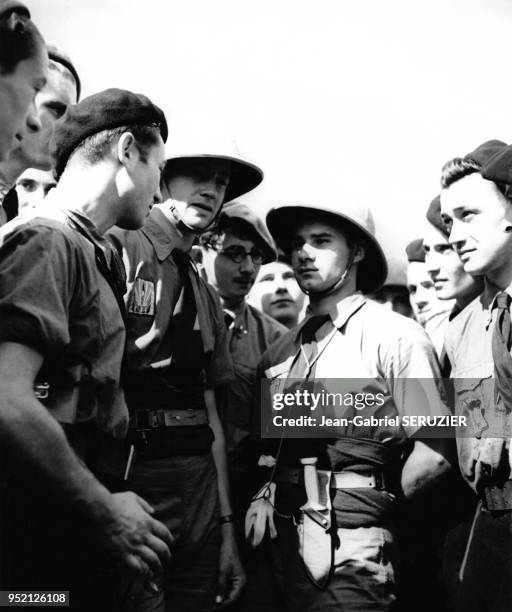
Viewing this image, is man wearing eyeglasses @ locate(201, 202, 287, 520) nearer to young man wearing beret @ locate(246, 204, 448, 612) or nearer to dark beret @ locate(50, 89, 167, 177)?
young man wearing beret @ locate(246, 204, 448, 612)

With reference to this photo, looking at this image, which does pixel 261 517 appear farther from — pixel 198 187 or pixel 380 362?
pixel 198 187

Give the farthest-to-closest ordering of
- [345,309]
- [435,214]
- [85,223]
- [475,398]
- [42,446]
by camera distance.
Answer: [435,214], [345,309], [475,398], [85,223], [42,446]

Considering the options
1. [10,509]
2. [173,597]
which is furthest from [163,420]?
[10,509]

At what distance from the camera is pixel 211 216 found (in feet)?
12.5

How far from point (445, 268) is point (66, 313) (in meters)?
3.19

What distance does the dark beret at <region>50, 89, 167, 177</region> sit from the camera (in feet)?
8.77

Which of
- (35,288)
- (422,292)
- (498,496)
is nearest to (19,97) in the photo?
(35,288)

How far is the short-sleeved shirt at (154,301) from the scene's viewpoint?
323cm

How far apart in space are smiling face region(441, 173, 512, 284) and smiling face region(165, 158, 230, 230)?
1.26 metres

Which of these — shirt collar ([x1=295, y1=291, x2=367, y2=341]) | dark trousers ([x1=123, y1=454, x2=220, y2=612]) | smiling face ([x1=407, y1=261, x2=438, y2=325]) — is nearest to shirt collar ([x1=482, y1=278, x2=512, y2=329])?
shirt collar ([x1=295, y1=291, x2=367, y2=341])

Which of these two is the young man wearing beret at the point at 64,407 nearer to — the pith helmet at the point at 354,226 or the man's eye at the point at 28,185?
the pith helmet at the point at 354,226

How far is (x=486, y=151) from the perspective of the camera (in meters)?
3.75

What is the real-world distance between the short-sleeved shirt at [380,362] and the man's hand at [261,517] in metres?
0.19

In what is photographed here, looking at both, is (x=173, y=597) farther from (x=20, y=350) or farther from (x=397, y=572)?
Answer: (x=20, y=350)
